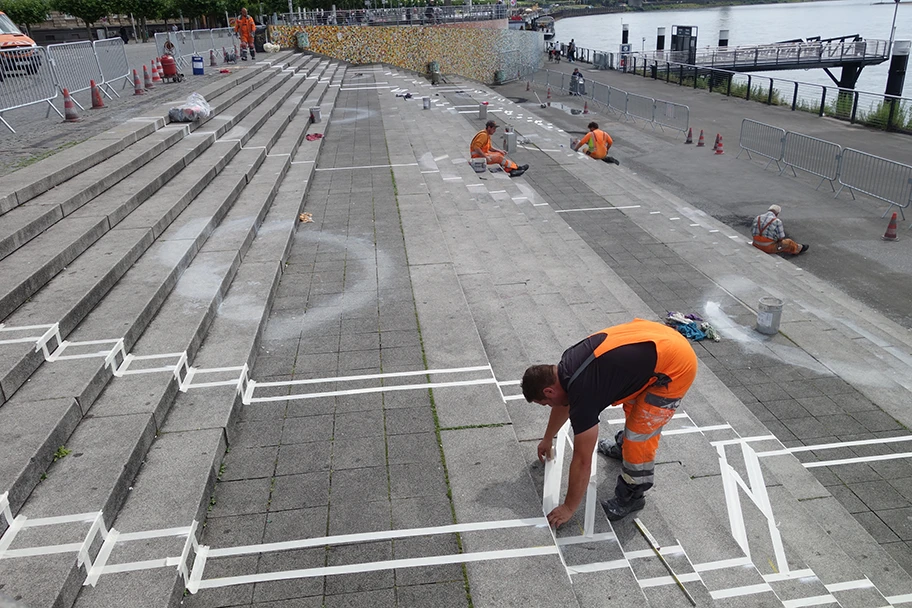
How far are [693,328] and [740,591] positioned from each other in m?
4.26

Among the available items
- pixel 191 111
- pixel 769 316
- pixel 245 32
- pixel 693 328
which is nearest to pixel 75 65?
pixel 191 111

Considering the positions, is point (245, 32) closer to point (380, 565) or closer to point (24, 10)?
point (24, 10)

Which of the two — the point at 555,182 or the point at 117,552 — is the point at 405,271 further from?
the point at 555,182

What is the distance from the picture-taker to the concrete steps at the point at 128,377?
141 inches

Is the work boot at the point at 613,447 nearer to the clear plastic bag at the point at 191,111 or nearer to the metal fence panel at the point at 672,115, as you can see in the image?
the clear plastic bag at the point at 191,111

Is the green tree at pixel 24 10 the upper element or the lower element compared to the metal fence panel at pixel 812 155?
upper

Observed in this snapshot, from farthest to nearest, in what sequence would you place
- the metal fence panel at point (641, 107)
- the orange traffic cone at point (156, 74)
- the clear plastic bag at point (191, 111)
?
the metal fence panel at point (641, 107) < the orange traffic cone at point (156, 74) < the clear plastic bag at point (191, 111)

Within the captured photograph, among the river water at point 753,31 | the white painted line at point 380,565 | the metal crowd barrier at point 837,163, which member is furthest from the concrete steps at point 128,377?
→ the river water at point 753,31

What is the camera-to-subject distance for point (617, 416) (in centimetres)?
550

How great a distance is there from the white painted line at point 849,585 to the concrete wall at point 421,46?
121 ft

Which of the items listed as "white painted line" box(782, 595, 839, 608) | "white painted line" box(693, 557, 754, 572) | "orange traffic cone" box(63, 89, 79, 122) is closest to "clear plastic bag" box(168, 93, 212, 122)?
"orange traffic cone" box(63, 89, 79, 122)

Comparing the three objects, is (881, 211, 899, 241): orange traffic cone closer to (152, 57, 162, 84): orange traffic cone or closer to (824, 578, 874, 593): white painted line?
(824, 578, 874, 593): white painted line

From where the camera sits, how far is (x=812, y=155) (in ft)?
50.3

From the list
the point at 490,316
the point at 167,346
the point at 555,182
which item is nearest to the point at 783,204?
the point at 555,182
